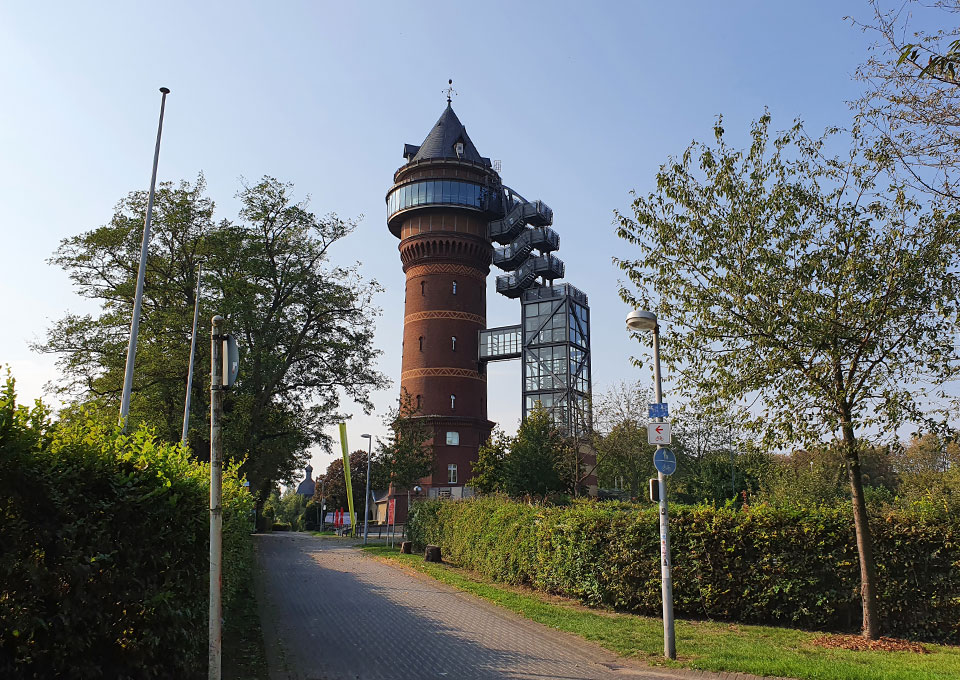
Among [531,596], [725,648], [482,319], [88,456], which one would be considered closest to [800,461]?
[482,319]

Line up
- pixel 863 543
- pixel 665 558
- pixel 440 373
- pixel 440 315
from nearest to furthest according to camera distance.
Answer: pixel 665 558, pixel 863 543, pixel 440 373, pixel 440 315

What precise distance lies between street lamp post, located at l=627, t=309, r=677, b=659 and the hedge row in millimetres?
6380

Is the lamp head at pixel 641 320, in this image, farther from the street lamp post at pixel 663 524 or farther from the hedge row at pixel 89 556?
the hedge row at pixel 89 556

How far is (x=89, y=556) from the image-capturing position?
589cm

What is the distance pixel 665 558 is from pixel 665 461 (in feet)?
4.75

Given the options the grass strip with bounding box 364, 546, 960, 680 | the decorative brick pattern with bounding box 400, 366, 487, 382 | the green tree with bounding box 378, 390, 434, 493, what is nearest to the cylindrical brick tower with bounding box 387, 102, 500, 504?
the decorative brick pattern with bounding box 400, 366, 487, 382

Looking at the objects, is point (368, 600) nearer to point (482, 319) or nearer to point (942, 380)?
point (942, 380)

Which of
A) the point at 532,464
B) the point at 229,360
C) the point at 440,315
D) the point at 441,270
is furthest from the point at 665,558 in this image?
the point at 441,270

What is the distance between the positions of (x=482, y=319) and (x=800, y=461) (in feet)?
81.4

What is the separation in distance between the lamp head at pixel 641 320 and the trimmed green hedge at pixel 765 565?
169 inches

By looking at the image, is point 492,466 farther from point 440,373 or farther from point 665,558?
point 665,558

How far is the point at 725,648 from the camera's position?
1055 cm

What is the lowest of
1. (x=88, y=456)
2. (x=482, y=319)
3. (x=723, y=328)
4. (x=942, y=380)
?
(x=88, y=456)

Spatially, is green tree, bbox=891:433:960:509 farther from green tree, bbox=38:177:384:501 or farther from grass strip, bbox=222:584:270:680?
green tree, bbox=38:177:384:501
